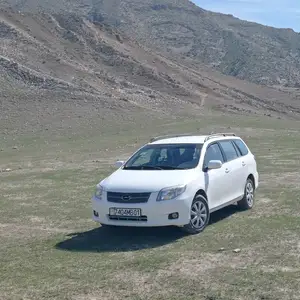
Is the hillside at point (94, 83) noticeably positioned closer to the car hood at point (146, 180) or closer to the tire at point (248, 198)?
the tire at point (248, 198)

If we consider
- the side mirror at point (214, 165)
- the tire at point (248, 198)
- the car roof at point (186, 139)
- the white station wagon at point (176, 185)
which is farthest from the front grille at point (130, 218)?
the tire at point (248, 198)

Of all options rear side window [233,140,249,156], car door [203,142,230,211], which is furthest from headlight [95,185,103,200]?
rear side window [233,140,249,156]

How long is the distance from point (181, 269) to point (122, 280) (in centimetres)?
83

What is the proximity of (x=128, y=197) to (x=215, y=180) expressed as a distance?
1.85 metres

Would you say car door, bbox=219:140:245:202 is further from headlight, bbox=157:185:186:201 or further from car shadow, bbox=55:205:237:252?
headlight, bbox=157:185:186:201

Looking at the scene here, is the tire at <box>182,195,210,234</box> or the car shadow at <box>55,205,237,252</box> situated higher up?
the tire at <box>182,195,210,234</box>

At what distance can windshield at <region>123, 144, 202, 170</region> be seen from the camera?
11406 millimetres

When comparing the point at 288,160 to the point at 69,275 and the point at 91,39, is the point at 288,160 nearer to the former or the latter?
the point at 69,275

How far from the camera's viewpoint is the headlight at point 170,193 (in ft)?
33.6

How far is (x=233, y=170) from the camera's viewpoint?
12336 mm

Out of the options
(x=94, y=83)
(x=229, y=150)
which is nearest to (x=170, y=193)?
(x=229, y=150)

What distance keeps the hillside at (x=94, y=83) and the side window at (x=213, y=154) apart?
→ 1201 inches

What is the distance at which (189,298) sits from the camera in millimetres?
7234

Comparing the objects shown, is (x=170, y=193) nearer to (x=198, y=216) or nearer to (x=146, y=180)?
(x=146, y=180)
